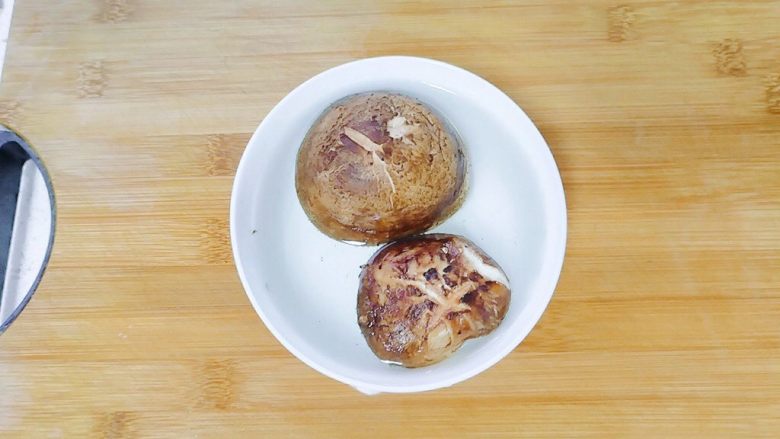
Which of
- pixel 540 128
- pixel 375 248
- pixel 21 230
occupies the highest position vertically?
pixel 540 128

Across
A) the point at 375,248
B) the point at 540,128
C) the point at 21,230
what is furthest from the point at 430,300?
the point at 21,230

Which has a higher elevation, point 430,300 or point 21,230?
point 430,300

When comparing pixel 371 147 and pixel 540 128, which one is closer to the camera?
pixel 371 147

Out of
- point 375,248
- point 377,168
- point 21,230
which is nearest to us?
point 377,168

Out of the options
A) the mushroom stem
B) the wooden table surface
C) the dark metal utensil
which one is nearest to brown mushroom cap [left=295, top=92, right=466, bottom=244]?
the mushroom stem

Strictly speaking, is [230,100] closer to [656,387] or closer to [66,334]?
[66,334]

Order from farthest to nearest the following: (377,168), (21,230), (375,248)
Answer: (21,230), (375,248), (377,168)

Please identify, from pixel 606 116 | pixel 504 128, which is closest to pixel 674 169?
pixel 606 116

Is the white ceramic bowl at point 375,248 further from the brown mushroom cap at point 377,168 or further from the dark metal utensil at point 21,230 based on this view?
the dark metal utensil at point 21,230

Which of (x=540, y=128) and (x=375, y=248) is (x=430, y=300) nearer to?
(x=375, y=248)
